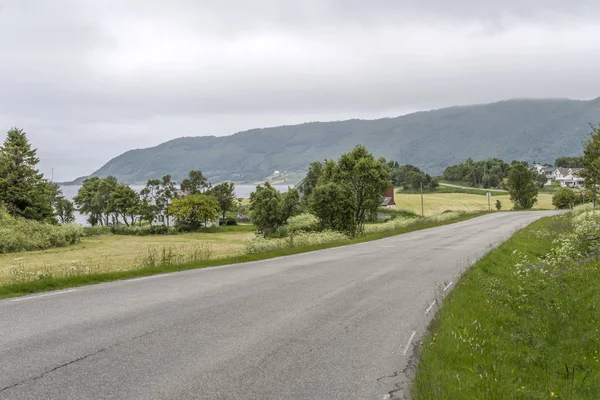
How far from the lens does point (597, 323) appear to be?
8.70m

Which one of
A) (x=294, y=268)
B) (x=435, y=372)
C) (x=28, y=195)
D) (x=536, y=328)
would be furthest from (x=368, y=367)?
(x=28, y=195)

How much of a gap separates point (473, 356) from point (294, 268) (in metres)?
9.51

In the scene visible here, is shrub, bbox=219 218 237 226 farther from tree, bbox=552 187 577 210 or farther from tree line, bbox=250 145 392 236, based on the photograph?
tree, bbox=552 187 577 210

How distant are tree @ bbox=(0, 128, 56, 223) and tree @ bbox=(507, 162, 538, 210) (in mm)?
82740

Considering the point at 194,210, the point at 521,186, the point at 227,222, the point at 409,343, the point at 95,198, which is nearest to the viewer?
the point at 409,343

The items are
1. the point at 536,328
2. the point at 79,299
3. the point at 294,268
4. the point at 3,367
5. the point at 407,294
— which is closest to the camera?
the point at 3,367

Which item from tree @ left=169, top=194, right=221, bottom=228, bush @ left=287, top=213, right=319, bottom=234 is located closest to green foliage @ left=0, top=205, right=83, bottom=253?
bush @ left=287, top=213, right=319, bottom=234

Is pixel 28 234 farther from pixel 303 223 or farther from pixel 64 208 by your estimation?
pixel 64 208

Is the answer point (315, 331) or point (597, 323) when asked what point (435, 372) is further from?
point (597, 323)

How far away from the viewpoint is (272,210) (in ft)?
223

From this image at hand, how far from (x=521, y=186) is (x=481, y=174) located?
8922 cm

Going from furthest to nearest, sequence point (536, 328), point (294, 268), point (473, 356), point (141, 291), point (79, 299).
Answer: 1. point (294, 268)
2. point (141, 291)
3. point (79, 299)
4. point (536, 328)
5. point (473, 356)

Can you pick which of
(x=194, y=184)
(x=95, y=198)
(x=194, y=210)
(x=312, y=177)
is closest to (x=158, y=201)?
(x=194, y=184)

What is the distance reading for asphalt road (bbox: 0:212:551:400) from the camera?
217 inches
